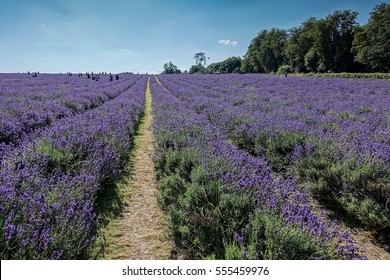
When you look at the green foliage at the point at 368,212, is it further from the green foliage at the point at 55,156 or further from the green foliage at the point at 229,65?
the green foliage at the point at 229,65

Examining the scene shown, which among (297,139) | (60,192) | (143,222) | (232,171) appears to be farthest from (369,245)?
(60,192)

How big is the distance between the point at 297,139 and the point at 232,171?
2240mm

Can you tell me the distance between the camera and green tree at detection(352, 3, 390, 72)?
3553cm

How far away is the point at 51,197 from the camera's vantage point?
2.41m

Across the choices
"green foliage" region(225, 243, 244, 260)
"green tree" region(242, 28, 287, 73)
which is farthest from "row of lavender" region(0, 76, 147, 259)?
"green tree" region(242, 28, 287, 73)

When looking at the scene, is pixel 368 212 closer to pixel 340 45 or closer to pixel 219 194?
pixel 219 194

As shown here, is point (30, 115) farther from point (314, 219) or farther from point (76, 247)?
point (314, 219)

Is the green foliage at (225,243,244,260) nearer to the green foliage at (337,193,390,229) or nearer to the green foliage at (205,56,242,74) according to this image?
the green foliage at (337,193,390,229)

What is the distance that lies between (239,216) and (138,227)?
4.22 feet

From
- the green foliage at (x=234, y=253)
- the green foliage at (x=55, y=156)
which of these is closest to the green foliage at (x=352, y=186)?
the green foliage at (x=234, y=253)

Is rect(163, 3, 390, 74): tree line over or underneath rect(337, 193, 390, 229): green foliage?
over

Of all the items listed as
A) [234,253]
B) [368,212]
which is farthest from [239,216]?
[368,212]

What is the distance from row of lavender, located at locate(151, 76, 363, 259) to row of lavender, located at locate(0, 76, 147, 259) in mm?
940

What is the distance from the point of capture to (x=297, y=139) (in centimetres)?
454
